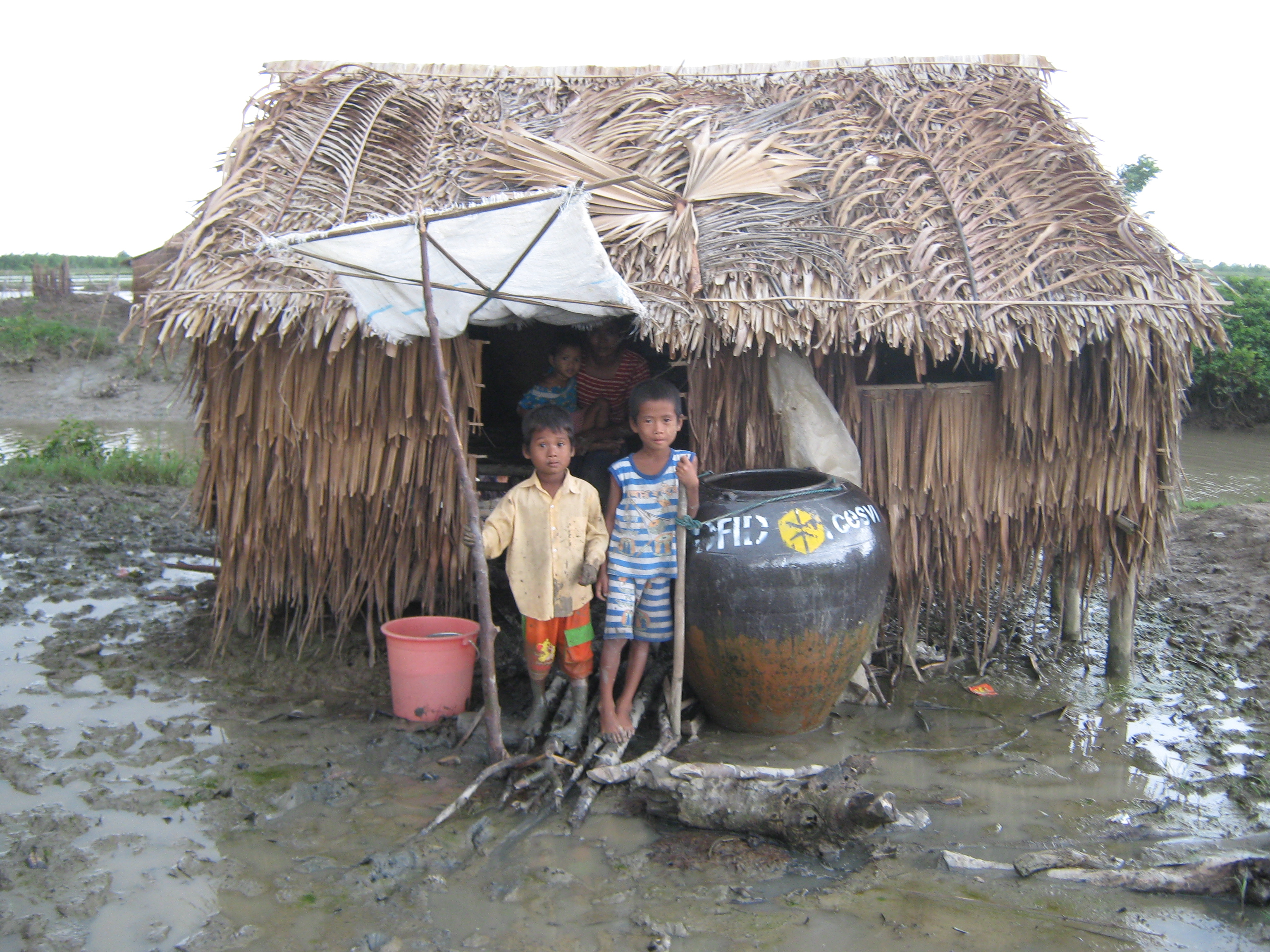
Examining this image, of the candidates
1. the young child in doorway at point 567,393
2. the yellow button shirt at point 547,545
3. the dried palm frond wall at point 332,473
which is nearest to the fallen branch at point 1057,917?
the yellow button shirt at point 547,545

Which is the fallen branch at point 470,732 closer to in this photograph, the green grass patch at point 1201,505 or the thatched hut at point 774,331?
the thatched hut at point 774,331

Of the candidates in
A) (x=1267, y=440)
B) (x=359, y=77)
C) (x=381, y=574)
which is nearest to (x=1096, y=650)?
(x=381, y=574)

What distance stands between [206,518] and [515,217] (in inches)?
109

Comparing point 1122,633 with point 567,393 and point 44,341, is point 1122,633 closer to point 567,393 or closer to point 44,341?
point 567,393

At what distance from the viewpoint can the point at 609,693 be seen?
3.69 meters

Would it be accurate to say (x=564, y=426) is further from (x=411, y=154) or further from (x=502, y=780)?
(x=411, y=154)

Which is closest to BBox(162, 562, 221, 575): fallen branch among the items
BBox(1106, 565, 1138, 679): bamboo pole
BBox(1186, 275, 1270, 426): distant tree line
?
BBox(1106, 565, 1138, 679): bamboo pole

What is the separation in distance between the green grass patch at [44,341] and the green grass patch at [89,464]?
849 cm

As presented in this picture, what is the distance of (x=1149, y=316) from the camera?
397cm

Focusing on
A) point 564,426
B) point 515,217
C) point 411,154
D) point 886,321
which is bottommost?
point 564,426

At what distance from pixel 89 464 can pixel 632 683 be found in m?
7.76

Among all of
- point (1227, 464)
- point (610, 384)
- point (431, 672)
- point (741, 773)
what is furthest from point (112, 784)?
point (1227, 464)

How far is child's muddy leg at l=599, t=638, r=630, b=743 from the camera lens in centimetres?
359

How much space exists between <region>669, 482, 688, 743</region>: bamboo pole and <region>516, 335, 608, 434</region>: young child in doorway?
1279 millimetres
